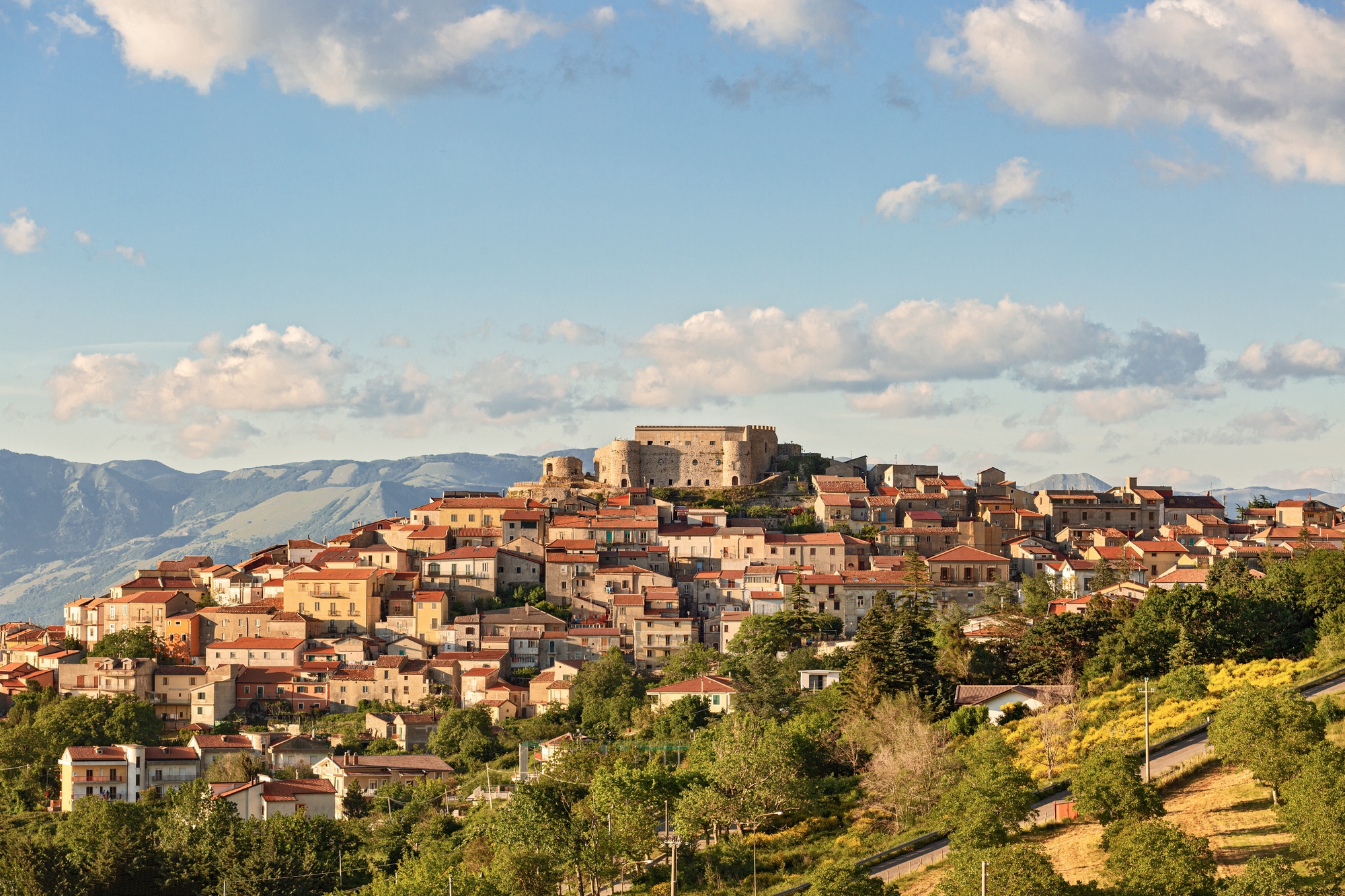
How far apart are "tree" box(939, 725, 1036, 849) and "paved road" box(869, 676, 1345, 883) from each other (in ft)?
2.14

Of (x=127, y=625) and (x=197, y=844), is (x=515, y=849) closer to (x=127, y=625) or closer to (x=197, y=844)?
(x=197, y=844)

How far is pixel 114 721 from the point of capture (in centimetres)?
6750

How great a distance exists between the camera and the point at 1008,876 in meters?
28.6

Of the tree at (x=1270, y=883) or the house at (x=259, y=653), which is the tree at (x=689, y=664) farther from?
the tree at (x=1270, y=883)

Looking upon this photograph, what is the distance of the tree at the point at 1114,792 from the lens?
114 feet

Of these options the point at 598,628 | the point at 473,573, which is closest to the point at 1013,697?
the point at 598,628

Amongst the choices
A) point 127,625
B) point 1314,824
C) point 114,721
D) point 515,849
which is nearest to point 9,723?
point 114,721

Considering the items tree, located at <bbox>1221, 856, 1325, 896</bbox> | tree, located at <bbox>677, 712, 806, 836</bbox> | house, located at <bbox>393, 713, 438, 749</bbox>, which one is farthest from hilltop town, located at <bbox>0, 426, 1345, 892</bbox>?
tree, located at <bbox>1221, 856, 1325, 896</bbox>

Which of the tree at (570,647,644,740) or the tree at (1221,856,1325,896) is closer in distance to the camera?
the tree at (1221,856,1325,896)

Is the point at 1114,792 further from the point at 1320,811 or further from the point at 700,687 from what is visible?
the point at 700,687

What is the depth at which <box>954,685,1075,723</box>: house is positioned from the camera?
50.5m

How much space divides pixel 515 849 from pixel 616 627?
121 ft

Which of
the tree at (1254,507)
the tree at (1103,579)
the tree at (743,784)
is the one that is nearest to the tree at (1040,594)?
the tree at (1103,579)

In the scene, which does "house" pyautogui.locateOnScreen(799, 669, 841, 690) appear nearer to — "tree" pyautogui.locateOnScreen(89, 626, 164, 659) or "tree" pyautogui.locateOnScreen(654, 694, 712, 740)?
"tree" pyautogui.locateOnScreen(654, 694, 712, 740)
